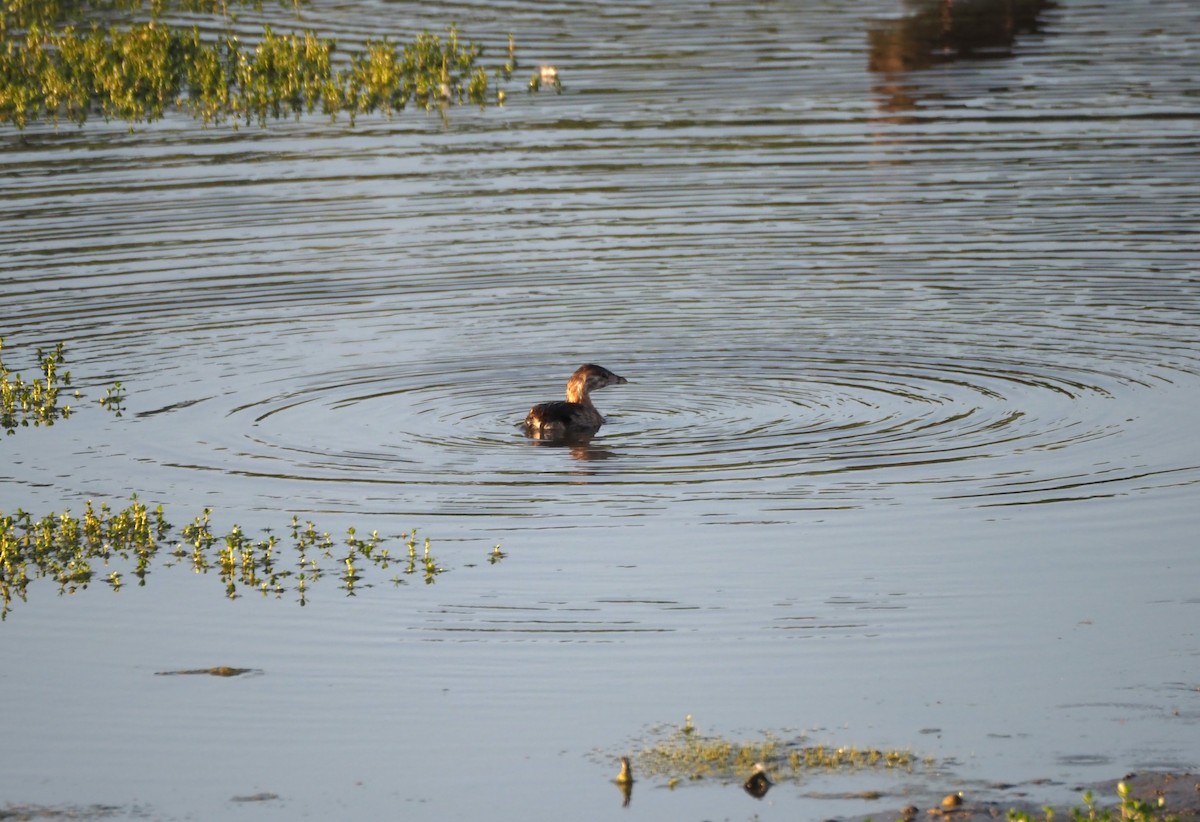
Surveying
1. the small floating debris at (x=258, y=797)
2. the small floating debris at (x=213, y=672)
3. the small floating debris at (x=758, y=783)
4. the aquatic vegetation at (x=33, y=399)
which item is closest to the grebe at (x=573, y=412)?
the aquatic vegetation at (x=33, y=399)

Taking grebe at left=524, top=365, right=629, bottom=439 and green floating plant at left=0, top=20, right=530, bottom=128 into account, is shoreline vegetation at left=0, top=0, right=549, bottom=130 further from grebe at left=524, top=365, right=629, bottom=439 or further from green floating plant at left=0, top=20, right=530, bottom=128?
grebe at left=524, top=365, right=629, bottom=439

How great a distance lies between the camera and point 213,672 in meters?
10.3

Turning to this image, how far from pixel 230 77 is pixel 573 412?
18.6 meters

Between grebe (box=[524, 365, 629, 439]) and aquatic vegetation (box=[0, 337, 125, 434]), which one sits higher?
grebe (box=[524, 365, 629, 439])

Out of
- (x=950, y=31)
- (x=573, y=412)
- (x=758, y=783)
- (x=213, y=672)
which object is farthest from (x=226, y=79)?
(x=758, y=783)

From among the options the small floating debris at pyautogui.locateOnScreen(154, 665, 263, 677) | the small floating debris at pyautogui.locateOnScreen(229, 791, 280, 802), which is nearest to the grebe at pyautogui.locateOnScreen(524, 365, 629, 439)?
the small floating debris at pyautogui.locateOnScreen(154, 665, 263, 677)

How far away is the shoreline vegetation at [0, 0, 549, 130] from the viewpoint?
29.9 metres

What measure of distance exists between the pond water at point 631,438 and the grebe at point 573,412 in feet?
0.56

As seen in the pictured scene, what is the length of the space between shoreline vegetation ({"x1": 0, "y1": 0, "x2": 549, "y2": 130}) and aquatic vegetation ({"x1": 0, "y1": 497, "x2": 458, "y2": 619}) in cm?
1675

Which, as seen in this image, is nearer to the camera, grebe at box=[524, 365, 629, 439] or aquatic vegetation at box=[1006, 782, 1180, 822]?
aquatic vegetation at box=[1006, 782, 1180, 822]

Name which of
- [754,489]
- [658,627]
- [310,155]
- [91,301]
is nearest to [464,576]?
[658,627]

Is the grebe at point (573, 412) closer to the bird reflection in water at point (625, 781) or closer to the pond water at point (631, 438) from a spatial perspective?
the pond water at point (631, 438)

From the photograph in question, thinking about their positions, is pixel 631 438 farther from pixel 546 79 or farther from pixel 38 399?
pixel 546 79

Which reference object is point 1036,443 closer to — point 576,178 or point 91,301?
point 91,301
